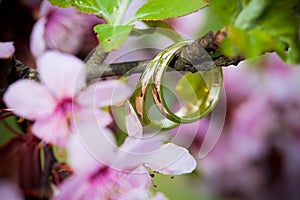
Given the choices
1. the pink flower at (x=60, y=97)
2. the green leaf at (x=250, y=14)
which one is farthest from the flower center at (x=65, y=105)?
the green leaf at (x=250, y=14)

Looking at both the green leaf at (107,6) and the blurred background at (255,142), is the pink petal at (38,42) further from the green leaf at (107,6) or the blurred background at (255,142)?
the blurred background at (255,142)

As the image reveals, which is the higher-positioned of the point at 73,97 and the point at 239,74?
the point at 73,97

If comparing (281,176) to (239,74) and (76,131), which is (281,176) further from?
(76,131)

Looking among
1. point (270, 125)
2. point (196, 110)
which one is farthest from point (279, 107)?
point (196, 110)

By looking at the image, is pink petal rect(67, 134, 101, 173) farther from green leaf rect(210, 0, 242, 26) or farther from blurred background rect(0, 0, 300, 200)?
blurred background rect(0, 0, 300, 200)

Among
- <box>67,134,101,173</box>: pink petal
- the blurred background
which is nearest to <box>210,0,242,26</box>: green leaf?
<box>67,134,101,173</box>: pink petal

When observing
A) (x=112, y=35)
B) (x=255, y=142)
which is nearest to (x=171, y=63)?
(x=112, y=35)

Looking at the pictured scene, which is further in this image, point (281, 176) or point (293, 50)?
point (281, 176)
